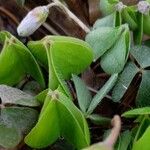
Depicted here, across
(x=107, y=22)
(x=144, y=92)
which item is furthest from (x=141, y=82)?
(x=107, y=22)

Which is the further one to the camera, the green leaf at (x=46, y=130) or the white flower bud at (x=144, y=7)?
the white flower bud at (x=144, y=7)

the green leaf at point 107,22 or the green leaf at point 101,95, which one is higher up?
the green leaf at point 107,22

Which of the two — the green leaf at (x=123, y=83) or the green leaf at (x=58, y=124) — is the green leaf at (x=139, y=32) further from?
the green leaf at (x=58, y=124)

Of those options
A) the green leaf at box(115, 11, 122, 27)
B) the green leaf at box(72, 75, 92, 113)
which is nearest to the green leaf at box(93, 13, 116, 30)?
the green leaf at box(115, 11, 122, 27)

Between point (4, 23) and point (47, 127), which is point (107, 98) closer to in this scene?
point (47, 127)

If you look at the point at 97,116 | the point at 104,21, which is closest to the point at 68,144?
the point at 97,116

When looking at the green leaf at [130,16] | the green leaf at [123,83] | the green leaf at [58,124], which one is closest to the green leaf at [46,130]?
the green leaf at [58,124]

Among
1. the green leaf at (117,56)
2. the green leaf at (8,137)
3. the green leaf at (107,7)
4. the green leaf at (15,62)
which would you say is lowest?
the green leaf at (117,56)
